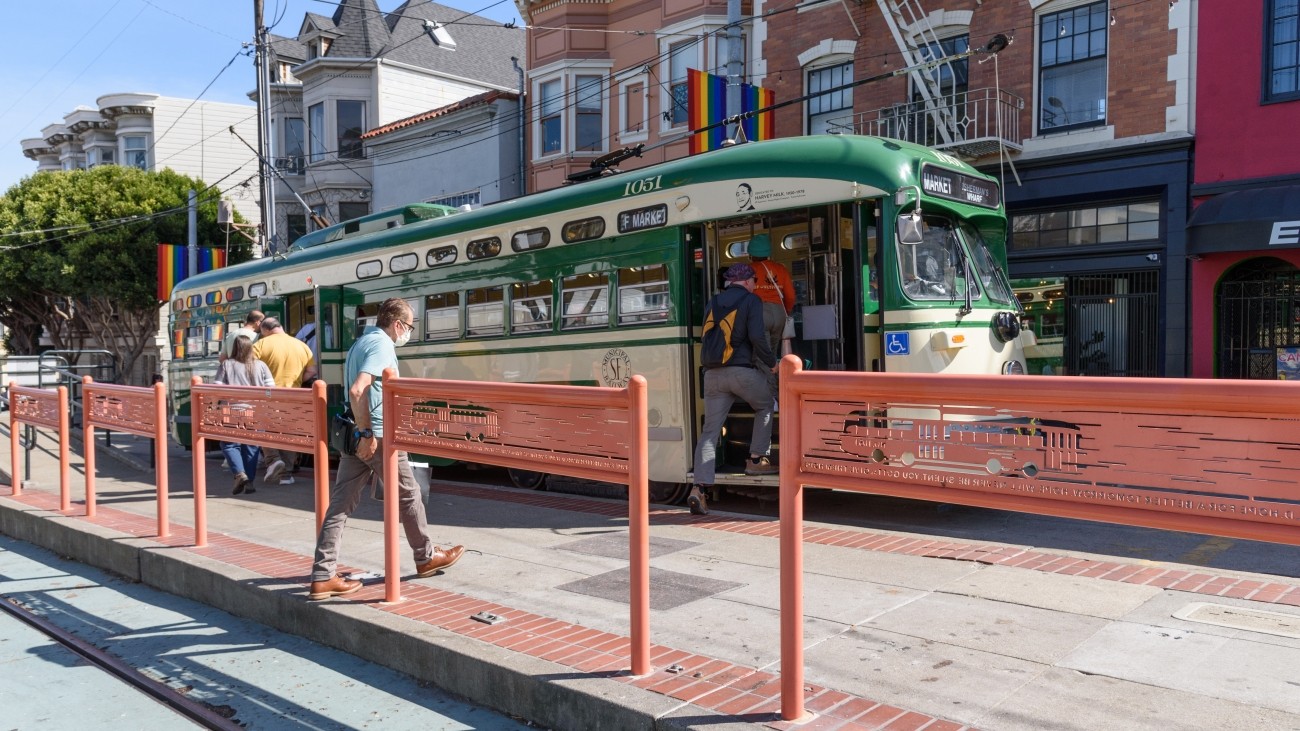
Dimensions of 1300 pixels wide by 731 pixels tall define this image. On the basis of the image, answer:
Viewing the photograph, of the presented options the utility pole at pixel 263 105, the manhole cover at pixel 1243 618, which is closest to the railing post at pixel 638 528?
the manhole cover at pixel 1243 618

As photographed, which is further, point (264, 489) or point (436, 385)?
point (264, 489)

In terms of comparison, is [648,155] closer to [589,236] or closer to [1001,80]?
[1001,80]

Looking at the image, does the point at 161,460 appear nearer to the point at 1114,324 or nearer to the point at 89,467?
the point at 89,467

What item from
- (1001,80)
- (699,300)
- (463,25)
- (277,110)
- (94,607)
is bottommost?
(94,607)

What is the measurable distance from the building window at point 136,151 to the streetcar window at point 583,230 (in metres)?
38.4

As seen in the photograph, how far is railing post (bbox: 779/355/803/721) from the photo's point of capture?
364 centimetres

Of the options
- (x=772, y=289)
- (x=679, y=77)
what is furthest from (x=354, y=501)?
(x=679, y=77)

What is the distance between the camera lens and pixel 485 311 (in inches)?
431

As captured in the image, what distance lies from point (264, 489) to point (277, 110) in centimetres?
2703

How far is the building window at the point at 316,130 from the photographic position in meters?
32.1

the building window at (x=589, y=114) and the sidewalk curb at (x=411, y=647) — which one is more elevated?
the building window at (x=589, y=114)

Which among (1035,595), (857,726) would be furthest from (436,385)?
(1035,595)

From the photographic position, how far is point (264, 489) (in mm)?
10984

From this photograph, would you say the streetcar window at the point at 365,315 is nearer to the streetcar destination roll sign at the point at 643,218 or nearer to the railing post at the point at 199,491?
the streetcar destination roll sign at the point at 643,218
